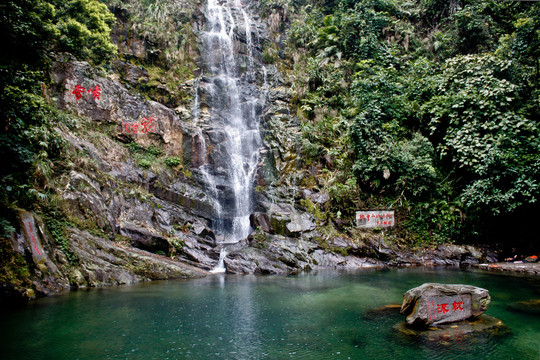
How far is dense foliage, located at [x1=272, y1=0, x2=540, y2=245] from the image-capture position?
37.4ft

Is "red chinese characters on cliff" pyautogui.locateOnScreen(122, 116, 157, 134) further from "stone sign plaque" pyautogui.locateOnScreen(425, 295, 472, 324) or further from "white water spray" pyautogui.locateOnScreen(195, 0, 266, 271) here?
"stone sign plaque" pyautogui.locateOnScreen(425, 295, 472, 324)

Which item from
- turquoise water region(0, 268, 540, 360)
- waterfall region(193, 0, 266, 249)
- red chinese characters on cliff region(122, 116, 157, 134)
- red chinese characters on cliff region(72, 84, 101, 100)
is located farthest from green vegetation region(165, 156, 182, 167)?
turquoise water region(0, 268, 540, 360)

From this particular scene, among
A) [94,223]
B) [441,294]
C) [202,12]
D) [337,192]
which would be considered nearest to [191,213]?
[94,223]

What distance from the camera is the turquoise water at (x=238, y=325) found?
4449mm

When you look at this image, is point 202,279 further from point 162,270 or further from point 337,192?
point 337,192

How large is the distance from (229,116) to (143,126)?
4817 millimetres

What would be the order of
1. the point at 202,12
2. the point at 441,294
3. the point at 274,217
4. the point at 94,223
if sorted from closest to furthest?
the point at 441,294
the point at 94,223
the point at 274,217
the point at 202,12

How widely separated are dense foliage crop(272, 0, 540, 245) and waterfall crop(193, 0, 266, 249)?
3.17 meters

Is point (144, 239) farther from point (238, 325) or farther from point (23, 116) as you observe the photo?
point (238, 325)

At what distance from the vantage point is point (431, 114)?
1382 cm

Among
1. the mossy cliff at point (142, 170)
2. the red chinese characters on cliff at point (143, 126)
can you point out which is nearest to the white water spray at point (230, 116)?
the mossy cliff at point (142, 170)

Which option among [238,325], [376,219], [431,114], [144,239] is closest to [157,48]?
[144,239]

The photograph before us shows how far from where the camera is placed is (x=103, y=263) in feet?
29.1

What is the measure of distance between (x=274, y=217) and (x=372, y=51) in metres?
11.0
